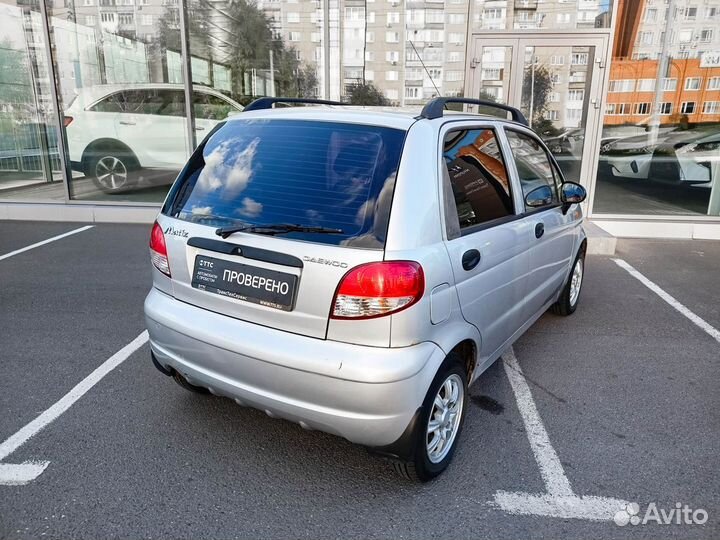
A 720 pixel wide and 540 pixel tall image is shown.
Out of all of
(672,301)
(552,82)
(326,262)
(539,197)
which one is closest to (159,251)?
(326,262)

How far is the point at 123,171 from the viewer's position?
9.07m

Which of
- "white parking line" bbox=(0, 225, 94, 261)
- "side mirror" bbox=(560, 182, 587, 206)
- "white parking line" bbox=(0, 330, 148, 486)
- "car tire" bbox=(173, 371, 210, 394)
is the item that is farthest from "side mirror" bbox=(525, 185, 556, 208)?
"white parking line" bbox=(0, 225, 94, 261)

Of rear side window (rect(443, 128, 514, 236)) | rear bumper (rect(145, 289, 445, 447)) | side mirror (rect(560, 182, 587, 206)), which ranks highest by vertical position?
rear side window (rect(443, 128, 514, 236))

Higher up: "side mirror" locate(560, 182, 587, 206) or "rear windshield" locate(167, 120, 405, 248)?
"rear windshield" locate(167, 120, 405, 248)

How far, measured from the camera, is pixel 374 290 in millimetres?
2162

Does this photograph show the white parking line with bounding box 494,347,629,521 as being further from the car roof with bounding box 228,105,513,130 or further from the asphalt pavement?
the car roof with bounding box 228,105,513,130

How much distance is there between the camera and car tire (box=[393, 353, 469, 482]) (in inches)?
93.6

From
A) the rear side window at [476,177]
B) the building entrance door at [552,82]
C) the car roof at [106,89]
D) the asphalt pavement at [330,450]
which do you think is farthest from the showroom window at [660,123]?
the car roof at [106,89]

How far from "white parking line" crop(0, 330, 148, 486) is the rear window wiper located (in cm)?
148

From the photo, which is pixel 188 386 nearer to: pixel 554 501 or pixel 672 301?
pixel 554 501

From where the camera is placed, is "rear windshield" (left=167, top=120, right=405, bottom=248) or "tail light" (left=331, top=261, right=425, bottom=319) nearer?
"tail light" (left=331, top=261, right=425, bottom=319)

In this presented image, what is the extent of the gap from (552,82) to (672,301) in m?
4.27

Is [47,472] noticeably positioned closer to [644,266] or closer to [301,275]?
[301,275]

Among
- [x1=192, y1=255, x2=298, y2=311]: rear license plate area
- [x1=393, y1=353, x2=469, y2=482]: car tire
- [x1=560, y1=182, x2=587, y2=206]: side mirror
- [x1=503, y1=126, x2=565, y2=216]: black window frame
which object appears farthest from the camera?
[x1=560, y1=182, x2=587, y2=206]: side mirror
